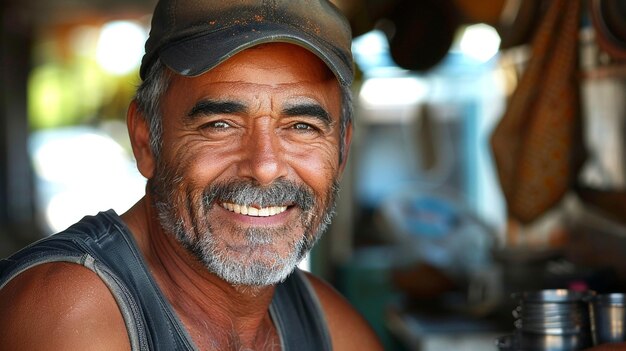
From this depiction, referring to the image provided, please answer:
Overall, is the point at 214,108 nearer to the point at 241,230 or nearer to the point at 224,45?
the point at 224,45

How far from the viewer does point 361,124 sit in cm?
759

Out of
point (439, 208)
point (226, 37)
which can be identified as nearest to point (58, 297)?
point (226, 37)

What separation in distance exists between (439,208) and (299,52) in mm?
3477

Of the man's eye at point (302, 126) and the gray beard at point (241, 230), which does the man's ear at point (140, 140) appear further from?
the man's eye at point (302, 126)

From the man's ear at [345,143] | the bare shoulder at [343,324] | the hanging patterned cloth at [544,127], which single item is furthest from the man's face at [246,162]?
the hanging patterned cloth at [544,127]

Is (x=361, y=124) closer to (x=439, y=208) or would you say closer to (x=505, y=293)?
(x=439, y=208)

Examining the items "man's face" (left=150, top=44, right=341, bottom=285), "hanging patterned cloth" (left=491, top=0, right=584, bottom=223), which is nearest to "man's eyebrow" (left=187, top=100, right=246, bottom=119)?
"man's face" (left=150, top=44, right=341, bottom=285)

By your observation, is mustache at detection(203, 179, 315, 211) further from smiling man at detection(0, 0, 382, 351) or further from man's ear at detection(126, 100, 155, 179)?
man's ear at detection(126, 100, 155, 179)

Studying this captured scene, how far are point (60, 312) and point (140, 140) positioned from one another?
597mm

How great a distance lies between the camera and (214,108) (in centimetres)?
206

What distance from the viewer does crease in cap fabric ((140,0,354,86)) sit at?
1.98 meters

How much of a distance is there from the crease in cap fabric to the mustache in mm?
261

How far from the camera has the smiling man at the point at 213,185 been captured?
1.89m

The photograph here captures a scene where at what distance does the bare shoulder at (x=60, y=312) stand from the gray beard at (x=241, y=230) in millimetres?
271
